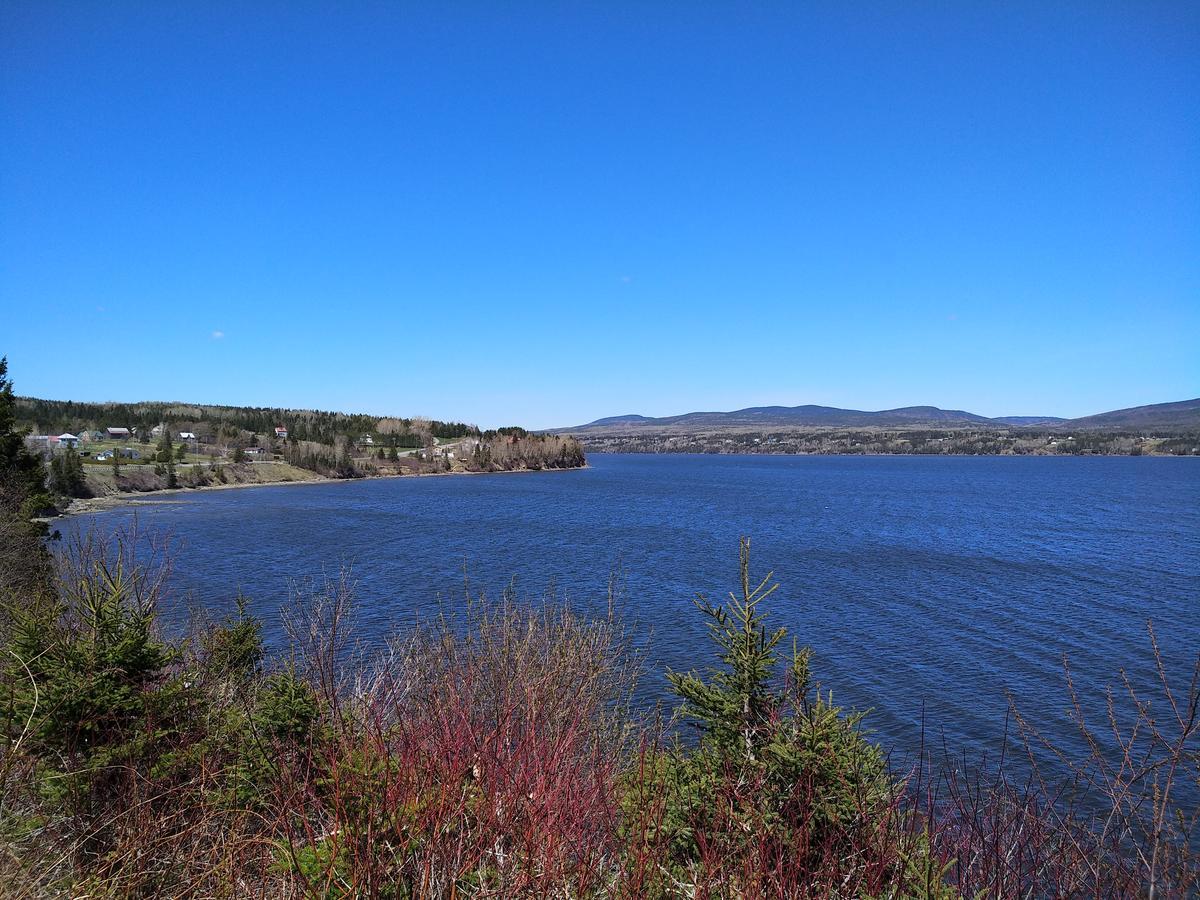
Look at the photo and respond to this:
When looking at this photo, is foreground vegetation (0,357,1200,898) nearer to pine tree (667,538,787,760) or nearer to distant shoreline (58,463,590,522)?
pine tree (667,538,787,760)

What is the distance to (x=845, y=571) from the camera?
4072 centimetres

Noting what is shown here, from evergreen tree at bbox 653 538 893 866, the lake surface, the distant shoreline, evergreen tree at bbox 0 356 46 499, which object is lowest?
the lake surface

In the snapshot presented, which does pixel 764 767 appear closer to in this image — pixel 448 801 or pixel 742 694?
pixel 742 694

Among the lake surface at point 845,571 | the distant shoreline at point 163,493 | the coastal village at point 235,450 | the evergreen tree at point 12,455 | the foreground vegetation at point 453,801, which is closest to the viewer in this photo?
the foreground vegetation at point 453,801

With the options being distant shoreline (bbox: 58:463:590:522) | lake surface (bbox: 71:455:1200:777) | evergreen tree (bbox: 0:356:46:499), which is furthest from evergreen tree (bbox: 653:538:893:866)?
Result: distant shoreline (bbox: 58:463:590:522)

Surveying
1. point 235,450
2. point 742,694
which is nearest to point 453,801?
point 742,694

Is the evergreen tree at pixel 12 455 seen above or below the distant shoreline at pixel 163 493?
above

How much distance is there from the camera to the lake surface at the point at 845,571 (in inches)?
928

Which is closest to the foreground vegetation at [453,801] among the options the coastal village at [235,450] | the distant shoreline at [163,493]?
the distant shoreline at [163,493]

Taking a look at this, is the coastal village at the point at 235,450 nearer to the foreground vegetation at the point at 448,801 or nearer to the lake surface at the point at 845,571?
the lake surface at the point at 845,571

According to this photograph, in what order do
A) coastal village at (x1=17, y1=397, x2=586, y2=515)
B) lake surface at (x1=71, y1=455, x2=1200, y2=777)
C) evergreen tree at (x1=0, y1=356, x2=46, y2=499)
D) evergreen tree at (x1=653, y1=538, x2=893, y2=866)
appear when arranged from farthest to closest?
coastal village at (x1=17, y1=397, x2=586, y2=515) < evergreen tree at (x1=0, y1=356, x2=46, y2=499) < lake surface at (x1=71, y1=455, x2=1200, y2=777) < evergreen tree at (x1=653, y1=538, x2=893, y2=866)

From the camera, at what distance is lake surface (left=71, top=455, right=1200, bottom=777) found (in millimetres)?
23578

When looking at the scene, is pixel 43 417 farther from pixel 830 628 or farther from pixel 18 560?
pixel 830 628

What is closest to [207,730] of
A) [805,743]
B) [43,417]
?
[805,743]
